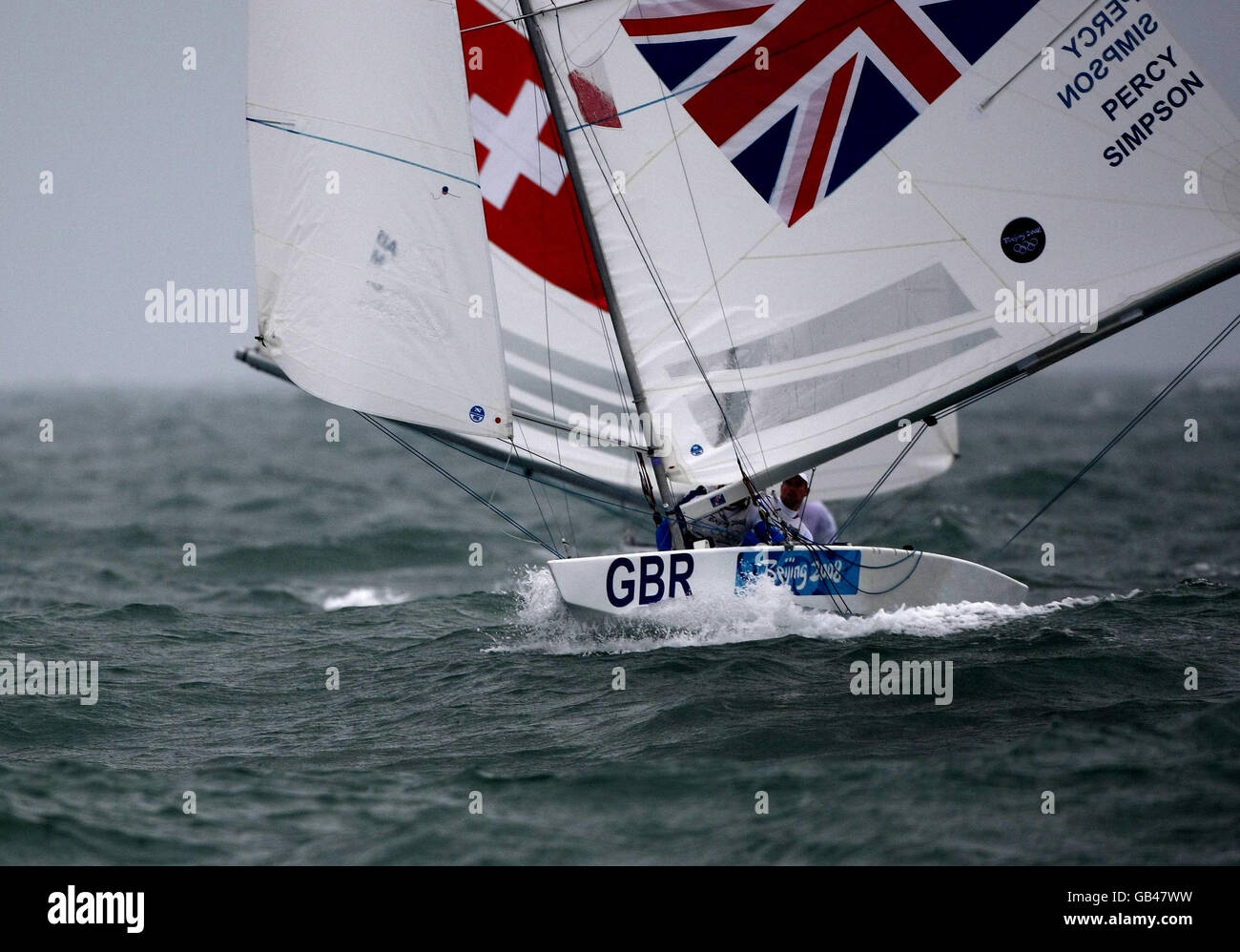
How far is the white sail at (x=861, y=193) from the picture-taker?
7578 mm

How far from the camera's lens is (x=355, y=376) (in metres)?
7.58

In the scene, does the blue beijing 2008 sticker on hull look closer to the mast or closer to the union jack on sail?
the mast

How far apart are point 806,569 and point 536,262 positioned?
2.73 m

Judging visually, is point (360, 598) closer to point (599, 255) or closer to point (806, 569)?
point (599, 255)

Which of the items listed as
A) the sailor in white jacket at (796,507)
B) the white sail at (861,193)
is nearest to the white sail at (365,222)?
the white sail at (861,193)

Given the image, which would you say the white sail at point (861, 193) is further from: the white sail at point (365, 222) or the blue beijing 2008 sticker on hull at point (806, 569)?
the white sail at point (365, 222)

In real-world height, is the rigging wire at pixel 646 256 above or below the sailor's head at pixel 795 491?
above

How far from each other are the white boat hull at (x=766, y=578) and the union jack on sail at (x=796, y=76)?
2.09 metres

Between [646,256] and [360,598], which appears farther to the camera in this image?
[360,598]

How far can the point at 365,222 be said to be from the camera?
7.62 m

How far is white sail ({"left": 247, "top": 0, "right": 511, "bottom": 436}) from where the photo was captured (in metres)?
7.58

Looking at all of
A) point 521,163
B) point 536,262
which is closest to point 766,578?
point 536,262
